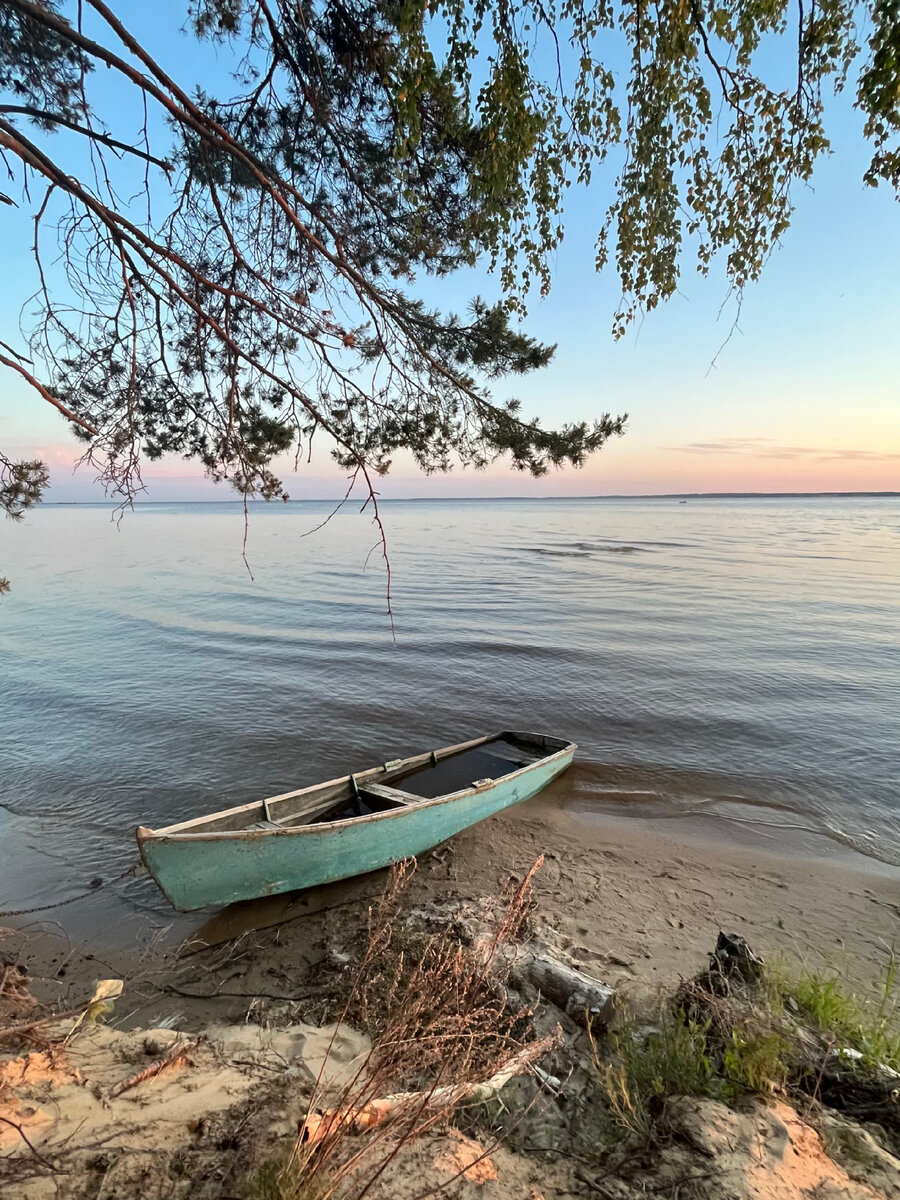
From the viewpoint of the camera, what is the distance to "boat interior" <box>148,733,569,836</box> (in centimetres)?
619

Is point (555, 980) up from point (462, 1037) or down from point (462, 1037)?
down

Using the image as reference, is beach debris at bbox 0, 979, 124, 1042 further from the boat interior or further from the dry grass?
the dry grass

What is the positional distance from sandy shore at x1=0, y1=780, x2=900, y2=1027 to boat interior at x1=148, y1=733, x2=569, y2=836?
0.76 meters

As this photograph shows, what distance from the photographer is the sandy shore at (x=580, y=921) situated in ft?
16.2

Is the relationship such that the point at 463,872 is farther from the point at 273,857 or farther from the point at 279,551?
the point at 279,551

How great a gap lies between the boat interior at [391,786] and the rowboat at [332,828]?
13mm

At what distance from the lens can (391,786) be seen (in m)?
7.98

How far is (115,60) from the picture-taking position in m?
3.79

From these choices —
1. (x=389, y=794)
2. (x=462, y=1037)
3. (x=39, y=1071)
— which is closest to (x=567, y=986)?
(x=462, y=1037)

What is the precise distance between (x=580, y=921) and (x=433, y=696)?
720 centimetres

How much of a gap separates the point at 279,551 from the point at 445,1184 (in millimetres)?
37472

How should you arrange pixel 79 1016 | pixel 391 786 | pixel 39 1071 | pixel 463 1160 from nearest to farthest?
1. pixel 463 1160
2. pixel 39 1071
3. pixel 79 1016
4. pixel 391 786

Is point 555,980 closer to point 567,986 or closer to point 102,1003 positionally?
point 567,986

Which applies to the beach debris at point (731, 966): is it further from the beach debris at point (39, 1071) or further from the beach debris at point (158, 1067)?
the beach debris at point (39, 1071)
